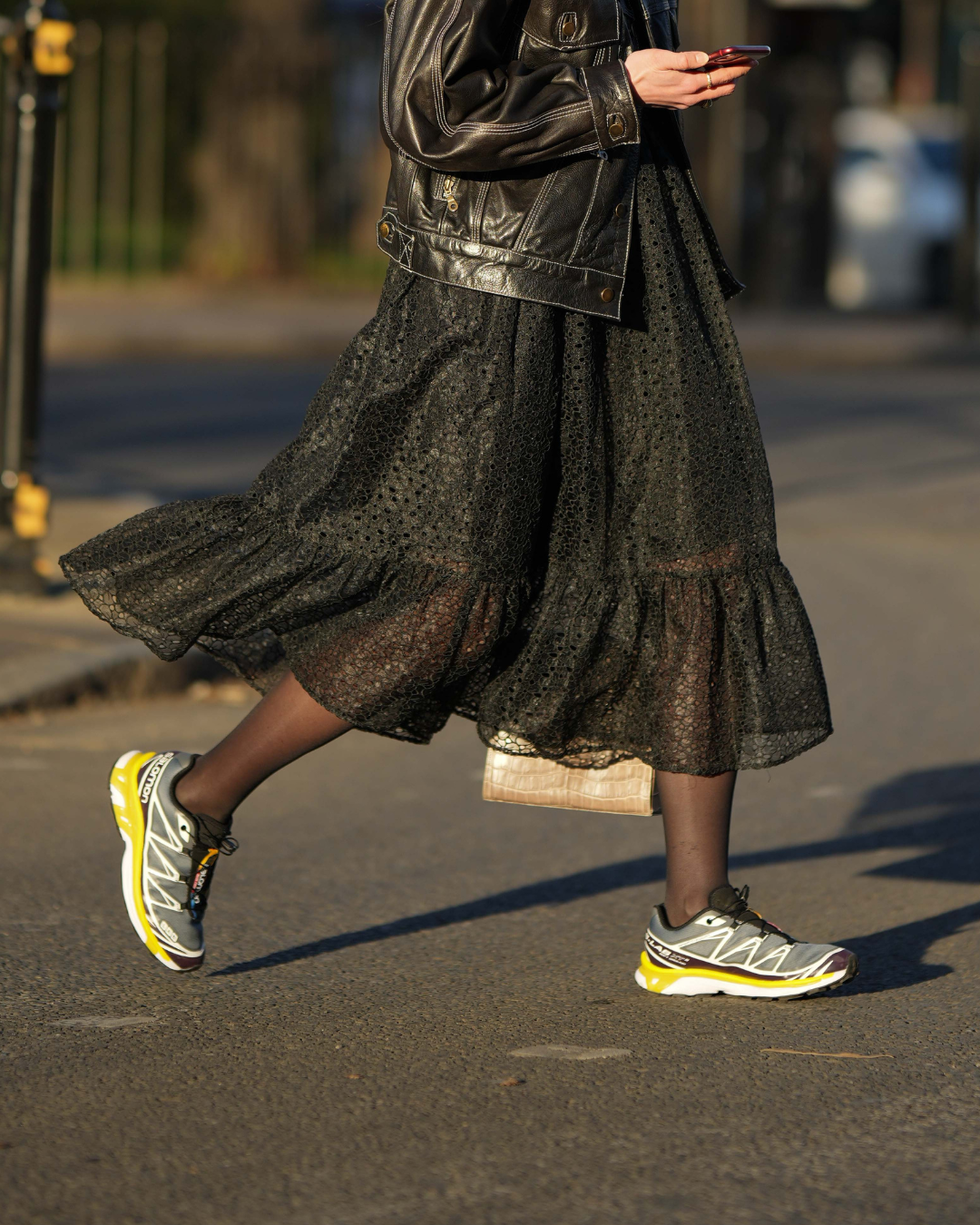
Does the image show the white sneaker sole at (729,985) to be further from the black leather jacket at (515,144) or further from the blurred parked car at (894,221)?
the blurred parked car at (894,221)

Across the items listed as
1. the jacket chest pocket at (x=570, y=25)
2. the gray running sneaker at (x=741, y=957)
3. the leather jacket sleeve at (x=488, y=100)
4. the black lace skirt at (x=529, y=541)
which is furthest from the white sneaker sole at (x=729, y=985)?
the jacket chest pocket at (x=570, y=25)

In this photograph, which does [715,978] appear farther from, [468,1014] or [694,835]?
[468,1014]

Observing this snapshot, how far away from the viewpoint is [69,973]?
11.1 ft

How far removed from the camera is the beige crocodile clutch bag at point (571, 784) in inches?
128

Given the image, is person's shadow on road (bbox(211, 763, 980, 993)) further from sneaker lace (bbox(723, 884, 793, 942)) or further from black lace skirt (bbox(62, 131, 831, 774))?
black lace skirt (bbox(62, 131, 831, 774))

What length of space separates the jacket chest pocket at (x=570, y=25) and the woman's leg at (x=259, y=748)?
107cm

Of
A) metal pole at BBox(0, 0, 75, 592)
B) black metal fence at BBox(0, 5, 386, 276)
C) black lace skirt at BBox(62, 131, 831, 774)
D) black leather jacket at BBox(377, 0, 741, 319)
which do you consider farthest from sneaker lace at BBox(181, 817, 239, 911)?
black metal fence at BBox(0, 5, 386, 276)

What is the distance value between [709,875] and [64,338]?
1297 cm

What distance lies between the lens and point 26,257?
20.4 feet

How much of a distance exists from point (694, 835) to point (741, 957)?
212 mm

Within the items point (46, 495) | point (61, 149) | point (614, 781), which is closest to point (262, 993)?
point (614, 781)

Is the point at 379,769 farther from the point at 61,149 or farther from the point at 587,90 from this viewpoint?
the point at 61,149

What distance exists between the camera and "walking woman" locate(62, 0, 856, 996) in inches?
118

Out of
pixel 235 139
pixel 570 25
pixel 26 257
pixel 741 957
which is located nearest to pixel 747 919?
pixel 741 957
